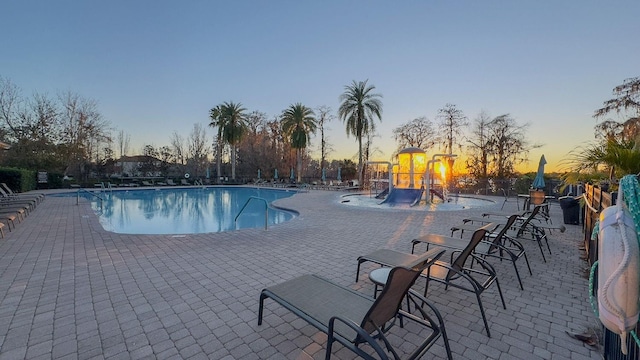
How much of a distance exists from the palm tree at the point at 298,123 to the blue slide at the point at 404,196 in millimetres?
14753

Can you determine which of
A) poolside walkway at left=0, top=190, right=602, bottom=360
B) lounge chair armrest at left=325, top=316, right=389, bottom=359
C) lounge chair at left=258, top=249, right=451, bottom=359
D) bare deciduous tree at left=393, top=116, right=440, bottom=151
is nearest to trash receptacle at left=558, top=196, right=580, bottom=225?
poolside walkway at left=0, top=190, right=602, bottom=360

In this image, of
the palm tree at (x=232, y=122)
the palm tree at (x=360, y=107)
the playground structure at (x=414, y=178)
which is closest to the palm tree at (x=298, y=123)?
the palm tree at (x=232, y=122)

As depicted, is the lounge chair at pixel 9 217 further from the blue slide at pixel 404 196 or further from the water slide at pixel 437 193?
the water slide at pixel 437 193

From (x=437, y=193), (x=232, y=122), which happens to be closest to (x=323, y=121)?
(x=232, y=122)

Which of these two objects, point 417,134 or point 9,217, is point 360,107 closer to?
point 417,134

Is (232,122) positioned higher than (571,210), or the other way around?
(232,122)

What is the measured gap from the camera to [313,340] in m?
2.32

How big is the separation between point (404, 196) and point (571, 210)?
6185mm

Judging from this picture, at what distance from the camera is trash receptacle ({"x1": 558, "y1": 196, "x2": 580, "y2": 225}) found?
7.80 m

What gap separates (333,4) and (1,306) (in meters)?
12.7

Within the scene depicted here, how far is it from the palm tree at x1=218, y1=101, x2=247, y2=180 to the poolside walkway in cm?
2412

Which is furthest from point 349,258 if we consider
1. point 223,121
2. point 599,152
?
point 223,121

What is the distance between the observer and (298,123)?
88.3 ft

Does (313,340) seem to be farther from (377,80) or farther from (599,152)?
(377,80)
